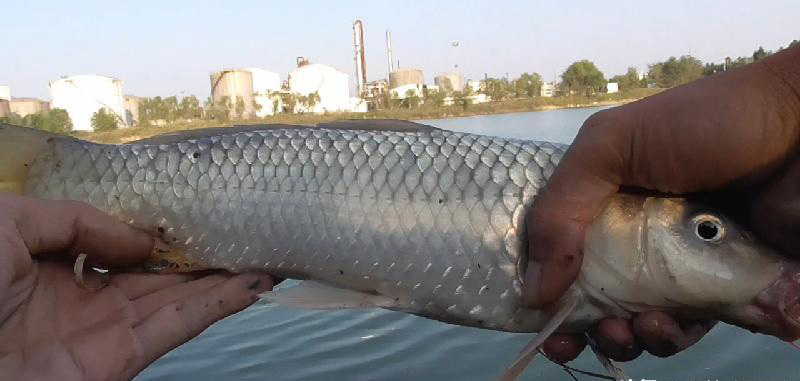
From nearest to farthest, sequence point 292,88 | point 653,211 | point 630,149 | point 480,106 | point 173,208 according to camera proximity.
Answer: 1. point 630,149
2. point 653,211
3. point 173,208
4. point 480,106
5. point 292,88

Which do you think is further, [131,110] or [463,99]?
[131,110]

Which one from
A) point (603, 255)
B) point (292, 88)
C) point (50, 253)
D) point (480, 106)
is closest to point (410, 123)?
point (603, 255)

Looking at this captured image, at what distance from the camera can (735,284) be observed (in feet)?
7.53

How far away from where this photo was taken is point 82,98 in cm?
6600

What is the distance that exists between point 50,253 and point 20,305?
9.9 inches

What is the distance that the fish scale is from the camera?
8.67ft

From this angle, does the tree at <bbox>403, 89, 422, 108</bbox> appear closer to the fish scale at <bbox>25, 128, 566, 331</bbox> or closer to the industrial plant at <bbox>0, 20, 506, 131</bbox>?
the industrial plant at <bbox>0, 20, 506, 131</bbox>

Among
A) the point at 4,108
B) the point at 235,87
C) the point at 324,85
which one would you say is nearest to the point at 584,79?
the point at 324,85

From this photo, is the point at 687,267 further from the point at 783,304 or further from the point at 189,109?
the point at 189,109

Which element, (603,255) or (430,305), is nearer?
(603,255)

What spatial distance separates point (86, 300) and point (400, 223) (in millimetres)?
1483

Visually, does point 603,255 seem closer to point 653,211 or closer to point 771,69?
point 653,211

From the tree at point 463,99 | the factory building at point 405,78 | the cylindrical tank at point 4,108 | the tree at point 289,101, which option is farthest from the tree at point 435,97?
the cylindrical tank at point 4,108

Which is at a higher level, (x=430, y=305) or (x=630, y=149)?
(x=630, y=149)
